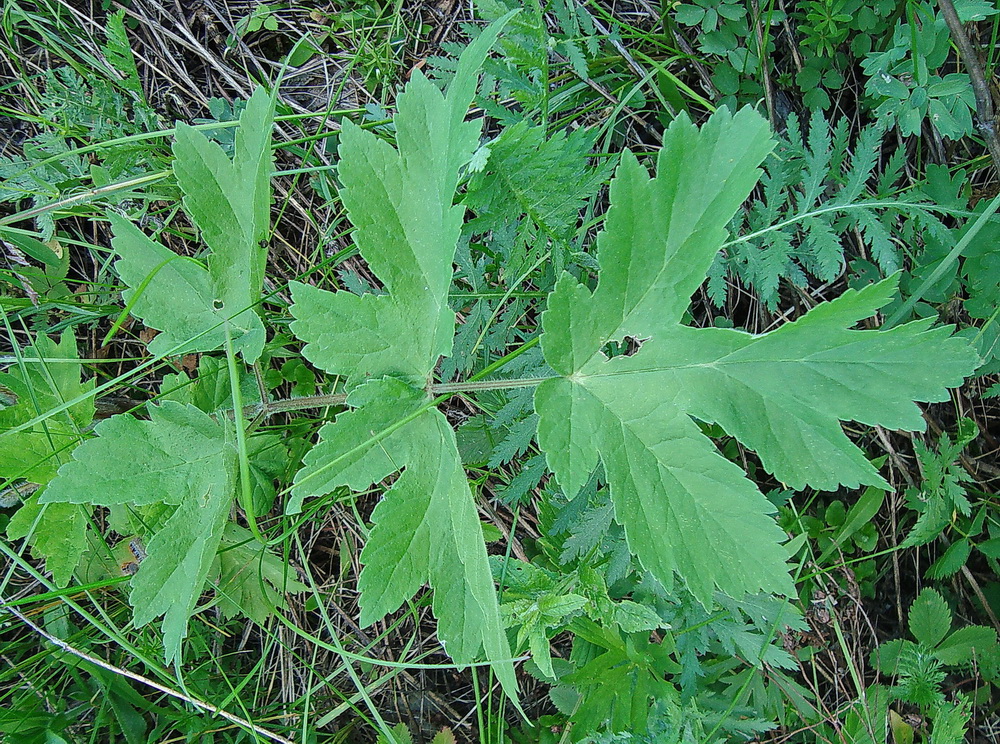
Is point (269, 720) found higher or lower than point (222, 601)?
lower

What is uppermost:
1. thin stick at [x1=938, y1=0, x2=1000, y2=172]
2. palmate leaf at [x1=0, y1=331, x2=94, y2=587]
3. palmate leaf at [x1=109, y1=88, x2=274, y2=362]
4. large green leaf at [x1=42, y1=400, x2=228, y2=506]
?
thin stick at [x1=938, y1=0, x2=1000, y2=172]

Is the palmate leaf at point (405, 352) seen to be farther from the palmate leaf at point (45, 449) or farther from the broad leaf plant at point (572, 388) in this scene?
the palmate leaf at point (45, 449)

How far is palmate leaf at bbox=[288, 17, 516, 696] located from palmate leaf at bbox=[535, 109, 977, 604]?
30 cm

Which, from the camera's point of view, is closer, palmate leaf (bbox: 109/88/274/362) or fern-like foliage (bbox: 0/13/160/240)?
palmate leaf (bbox: 109/88/274/362)

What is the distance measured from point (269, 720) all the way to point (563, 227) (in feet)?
7.62

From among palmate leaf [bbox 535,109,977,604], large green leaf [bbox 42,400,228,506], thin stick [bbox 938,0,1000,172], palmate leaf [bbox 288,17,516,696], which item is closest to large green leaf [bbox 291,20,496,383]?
palmate leaf [bbox 288,17,516,696]

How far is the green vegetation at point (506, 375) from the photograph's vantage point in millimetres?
1662

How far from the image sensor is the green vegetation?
1.66 meters

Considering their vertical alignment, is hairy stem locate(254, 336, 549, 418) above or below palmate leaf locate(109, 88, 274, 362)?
below

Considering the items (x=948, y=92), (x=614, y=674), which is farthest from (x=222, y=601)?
(x=948, y=92)

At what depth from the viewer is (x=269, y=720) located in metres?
2.95

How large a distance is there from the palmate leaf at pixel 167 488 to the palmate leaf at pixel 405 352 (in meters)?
0.38

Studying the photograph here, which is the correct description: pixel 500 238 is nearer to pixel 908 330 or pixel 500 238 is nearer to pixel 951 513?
pixel 908 330

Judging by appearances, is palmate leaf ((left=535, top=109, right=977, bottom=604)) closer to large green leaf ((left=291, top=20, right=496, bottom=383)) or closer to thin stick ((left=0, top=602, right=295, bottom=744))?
large green leaf ((left=291, top=20, right=496, bottom=383))
